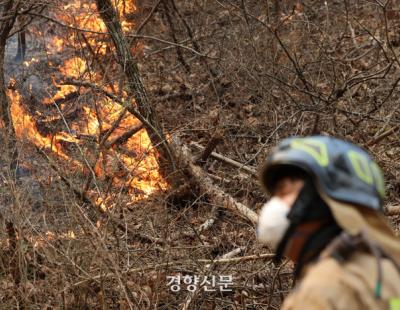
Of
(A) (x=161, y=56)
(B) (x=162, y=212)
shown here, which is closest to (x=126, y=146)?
(B) (x=162, y=212)

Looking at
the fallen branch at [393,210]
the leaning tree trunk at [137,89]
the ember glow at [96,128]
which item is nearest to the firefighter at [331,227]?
the ember glow at [96,128]

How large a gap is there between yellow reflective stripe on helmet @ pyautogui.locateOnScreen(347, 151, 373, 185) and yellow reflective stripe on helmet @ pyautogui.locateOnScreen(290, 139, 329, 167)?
0.28ft

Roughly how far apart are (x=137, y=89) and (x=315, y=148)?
6.19 meters

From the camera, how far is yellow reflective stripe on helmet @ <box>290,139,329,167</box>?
2.05 m

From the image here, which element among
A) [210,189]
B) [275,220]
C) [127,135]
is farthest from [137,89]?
[275,220]

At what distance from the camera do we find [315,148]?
6.85ft

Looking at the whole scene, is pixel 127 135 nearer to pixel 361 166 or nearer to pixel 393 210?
pixel 393 210

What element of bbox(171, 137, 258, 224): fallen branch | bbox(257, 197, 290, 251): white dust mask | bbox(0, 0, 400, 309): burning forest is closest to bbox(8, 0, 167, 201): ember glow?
bbox(0, 0, 400, 309): burning forest

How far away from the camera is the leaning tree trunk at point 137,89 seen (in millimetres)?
8031

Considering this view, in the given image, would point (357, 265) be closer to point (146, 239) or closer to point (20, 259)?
point (20, 259)

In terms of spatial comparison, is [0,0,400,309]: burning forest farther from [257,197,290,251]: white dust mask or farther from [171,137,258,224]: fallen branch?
[257,197,290,251]: white dust mask

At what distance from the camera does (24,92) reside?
10.7 metres

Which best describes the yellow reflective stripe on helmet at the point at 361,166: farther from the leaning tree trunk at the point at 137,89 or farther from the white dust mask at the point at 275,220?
the leaning tree trunk at the point at 137,89

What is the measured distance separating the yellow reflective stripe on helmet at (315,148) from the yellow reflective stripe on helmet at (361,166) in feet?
0.28
